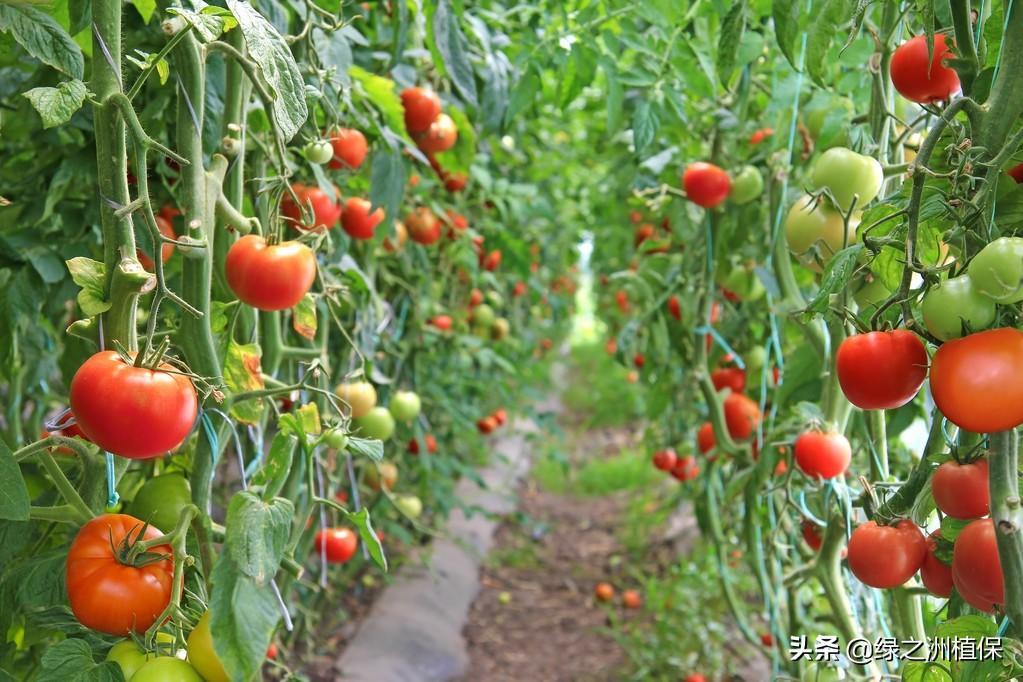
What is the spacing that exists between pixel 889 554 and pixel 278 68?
70cm

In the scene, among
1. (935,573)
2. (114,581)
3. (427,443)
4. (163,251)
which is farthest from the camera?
(427,443)

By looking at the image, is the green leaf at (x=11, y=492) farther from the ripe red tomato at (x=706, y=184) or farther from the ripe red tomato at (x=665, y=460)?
the ripe red tomato at (x=665, y=460)

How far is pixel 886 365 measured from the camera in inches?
29.8

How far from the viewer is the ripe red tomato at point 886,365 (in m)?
0.76

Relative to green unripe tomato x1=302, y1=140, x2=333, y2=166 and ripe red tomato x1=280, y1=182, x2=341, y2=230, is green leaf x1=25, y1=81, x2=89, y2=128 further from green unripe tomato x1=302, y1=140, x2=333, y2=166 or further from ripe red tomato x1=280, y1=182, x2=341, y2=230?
ripe red tomato x1=280, y1=182, x2=341, y2=230

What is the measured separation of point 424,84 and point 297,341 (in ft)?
2.03

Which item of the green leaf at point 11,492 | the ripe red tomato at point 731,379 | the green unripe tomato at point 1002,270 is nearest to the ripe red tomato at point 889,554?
the green unripe tomato at point 1002,270

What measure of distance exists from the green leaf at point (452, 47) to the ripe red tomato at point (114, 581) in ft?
2.70

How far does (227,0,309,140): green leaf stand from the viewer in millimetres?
706

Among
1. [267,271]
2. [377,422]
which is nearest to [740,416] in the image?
[377,422]

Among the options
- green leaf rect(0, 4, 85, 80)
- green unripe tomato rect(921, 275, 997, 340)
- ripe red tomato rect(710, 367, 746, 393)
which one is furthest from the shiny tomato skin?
ripe red tomato rect(710, 367, 746, 393)

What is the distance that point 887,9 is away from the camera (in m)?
1.12

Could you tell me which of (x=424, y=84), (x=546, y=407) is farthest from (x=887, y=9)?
(x=546, y=407)

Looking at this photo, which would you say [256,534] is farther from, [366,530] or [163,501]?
[163,501]
